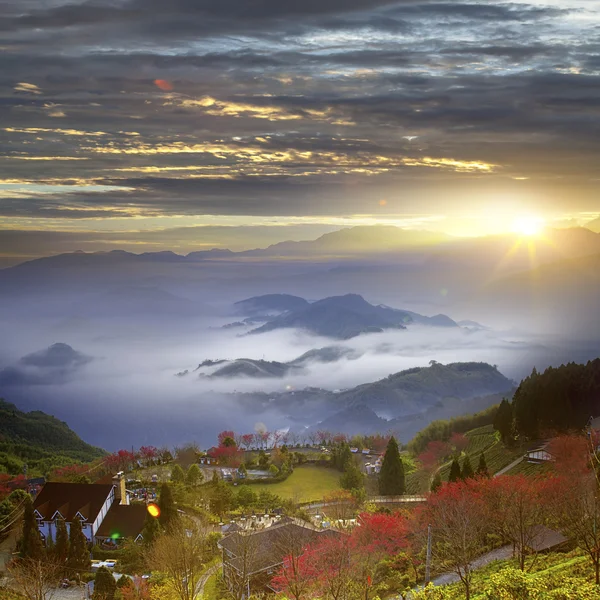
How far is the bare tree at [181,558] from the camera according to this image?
2380 centimetres

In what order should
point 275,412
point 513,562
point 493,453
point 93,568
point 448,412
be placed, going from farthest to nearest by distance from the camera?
point 275,412 → point 448,412 → point 493,453 → point 93,568 → point 513,562

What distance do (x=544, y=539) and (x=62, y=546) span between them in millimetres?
23099

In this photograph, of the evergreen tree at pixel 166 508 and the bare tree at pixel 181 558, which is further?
the evergreen tree at pixel 166 508

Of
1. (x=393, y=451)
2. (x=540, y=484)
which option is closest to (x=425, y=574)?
(x=540, y=484)

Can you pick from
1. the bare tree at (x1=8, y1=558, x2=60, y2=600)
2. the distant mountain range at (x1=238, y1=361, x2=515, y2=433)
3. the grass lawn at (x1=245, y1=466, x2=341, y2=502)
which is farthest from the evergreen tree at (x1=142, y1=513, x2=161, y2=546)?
the distant mountain range at (x1=238, y1=361, x2=515, y2=433)

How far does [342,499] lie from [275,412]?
163 metres

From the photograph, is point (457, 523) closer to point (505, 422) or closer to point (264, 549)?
point (264, 549)

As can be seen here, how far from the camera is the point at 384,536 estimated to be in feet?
88.3

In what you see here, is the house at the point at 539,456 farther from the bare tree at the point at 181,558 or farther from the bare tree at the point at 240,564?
the bare tree at the point at 181,558

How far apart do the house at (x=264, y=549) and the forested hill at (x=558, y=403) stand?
20.7 metres

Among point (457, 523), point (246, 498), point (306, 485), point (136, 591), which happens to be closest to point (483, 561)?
point (457, 523)

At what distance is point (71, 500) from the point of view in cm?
3712

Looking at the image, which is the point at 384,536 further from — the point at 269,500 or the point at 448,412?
the point at 448,412

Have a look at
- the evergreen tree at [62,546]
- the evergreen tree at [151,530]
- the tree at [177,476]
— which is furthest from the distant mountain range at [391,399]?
the evergreen tree at [62,546]
